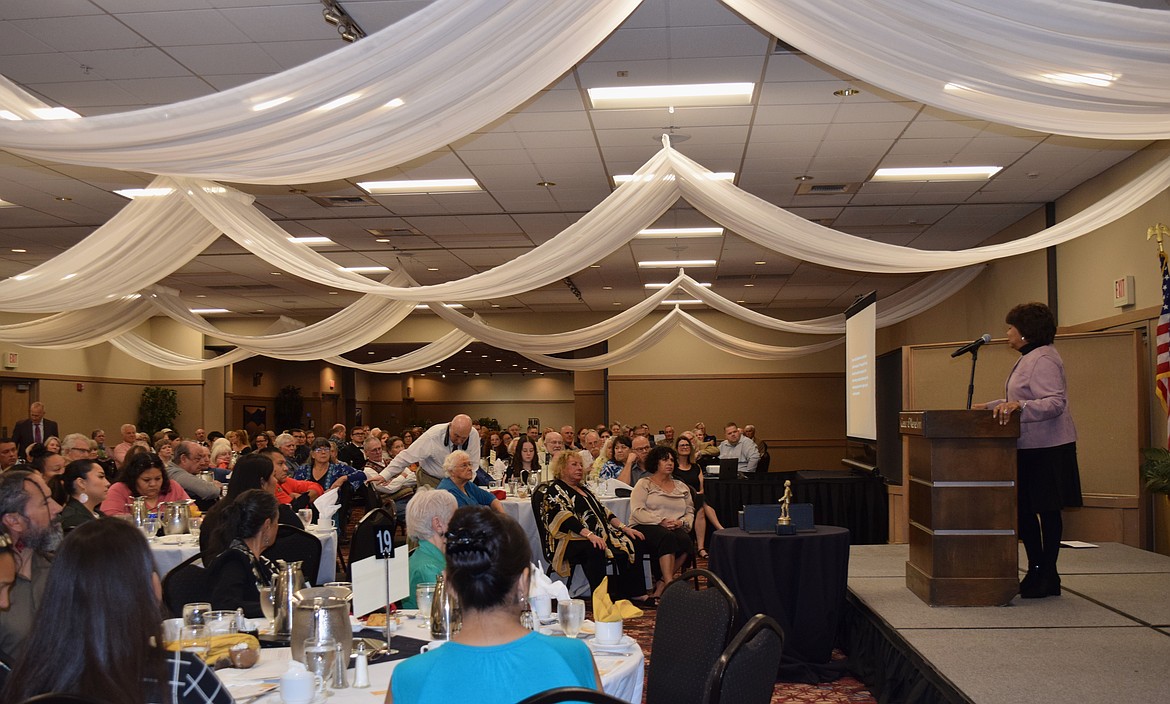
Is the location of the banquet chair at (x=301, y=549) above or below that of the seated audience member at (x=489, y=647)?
below

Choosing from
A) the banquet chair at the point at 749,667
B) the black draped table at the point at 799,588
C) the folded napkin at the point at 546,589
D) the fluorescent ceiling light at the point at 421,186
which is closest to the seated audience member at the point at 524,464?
the fluorescent ceiling light at the point at 421,186

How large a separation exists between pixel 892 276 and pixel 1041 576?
30.7ft

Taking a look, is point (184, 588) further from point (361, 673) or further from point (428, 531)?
point (361, 673)

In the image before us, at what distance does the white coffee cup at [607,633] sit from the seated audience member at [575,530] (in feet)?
13.3

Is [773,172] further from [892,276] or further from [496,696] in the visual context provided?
→ [496,696]

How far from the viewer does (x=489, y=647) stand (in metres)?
2.13

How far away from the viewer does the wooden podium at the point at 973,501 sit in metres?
5.05

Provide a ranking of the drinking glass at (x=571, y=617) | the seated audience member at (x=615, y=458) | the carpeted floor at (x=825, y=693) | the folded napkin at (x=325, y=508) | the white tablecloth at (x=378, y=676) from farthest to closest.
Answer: the seated audience member at (x=615, y=458) < the folded napkin at (x=325, y=508) < the carpeted floor at (x=825, y=693) < the drinking glass at (x=571, y=617) < the white tablecloth at (x=378, y=676)

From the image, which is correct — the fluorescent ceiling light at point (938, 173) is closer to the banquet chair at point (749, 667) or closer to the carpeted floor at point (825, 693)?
the carpeted floor at point (825, 693)

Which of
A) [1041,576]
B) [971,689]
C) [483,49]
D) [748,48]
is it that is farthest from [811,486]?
[483,49]

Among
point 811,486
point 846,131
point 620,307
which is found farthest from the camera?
point 620,307

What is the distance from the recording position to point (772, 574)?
5699 mm

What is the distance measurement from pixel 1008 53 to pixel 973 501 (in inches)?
92.1

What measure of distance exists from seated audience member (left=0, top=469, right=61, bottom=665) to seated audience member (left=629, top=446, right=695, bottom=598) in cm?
490
